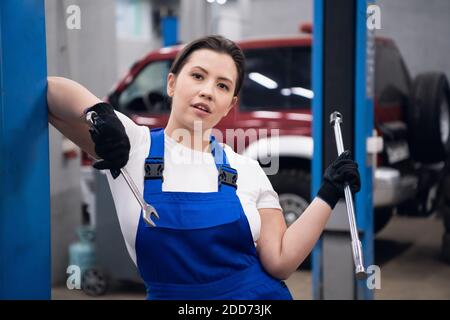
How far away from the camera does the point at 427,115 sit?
3.41 m

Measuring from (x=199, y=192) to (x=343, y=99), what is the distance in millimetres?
1454

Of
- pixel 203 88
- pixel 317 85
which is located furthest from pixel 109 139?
pixel 317 85

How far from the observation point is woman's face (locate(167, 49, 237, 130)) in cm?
124

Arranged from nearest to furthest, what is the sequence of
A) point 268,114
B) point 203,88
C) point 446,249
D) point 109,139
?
point 109,139
point 203,88
point 268,114
point 446,249

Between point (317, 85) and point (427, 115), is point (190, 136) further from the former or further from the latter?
point (427, 115)

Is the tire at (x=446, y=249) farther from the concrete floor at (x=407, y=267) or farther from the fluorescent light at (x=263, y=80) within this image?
the fluorescent light at (x=263, y=80)

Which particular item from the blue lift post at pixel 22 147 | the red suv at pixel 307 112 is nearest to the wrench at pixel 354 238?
the blue lift post at pixel 22 147

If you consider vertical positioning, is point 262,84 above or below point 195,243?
above

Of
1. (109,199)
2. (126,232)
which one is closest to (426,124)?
(109,199)


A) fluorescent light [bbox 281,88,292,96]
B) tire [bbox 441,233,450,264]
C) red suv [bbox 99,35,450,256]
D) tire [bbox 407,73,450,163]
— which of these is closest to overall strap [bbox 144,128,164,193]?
red suv [bbox 99,35,450,256]

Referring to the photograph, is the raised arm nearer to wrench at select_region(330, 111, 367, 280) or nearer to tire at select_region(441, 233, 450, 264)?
wrench at select_region(330, 111, 367, 280)

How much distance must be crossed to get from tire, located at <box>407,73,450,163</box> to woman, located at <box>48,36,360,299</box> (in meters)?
2.33

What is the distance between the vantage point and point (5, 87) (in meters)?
1.21
